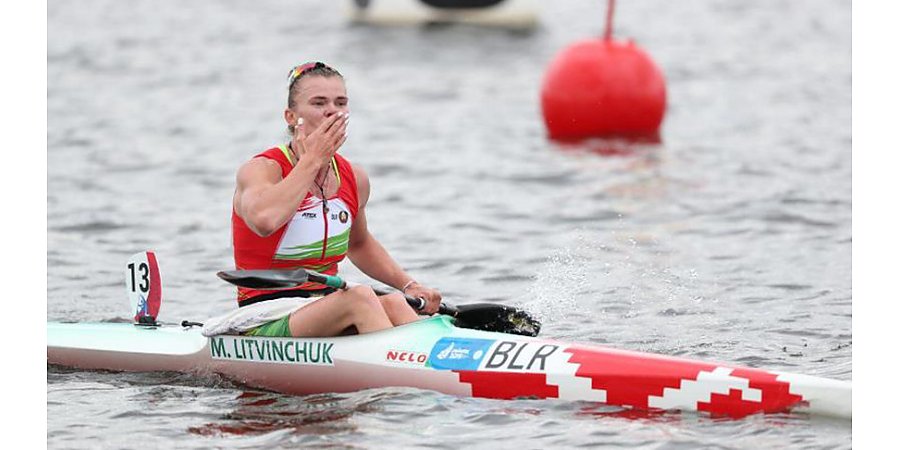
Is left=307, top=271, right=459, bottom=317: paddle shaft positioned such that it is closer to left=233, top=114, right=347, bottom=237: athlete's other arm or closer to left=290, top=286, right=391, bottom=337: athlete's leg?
left=290, top=286, right=391, bottom=337: athlete's leg

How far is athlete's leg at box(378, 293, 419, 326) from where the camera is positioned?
6684mm

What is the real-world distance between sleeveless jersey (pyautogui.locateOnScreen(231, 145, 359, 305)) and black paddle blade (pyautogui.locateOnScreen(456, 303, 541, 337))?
2.05ft

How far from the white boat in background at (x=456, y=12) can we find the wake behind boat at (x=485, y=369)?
15.9 m

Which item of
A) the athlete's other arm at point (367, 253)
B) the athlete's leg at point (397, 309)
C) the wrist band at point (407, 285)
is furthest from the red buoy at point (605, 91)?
the athlete's leg at point (397, 309)

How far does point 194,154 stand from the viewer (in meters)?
14.6

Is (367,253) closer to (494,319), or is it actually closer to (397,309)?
(397,309)

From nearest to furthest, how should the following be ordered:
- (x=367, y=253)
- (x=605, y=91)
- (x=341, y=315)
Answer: (x=341, y=315), (x=367, y=253), (x=605, y=91)

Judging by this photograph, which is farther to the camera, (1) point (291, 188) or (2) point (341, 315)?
(2) point (341, 315)

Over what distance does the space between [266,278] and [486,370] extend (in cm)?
97

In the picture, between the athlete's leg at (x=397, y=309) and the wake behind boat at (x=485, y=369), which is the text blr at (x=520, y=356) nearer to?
the wake behind boat at (x=485, y=369)

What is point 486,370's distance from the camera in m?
6.36

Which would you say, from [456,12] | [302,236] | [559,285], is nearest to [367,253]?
[302,236]

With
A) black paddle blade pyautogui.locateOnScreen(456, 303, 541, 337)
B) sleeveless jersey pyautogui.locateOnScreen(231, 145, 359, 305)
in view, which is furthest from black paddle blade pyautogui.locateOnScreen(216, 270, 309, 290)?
black paddle blade pyautogui.locateOnScreen(456, 303, 541, 337)

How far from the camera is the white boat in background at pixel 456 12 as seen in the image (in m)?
22.7
